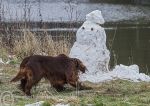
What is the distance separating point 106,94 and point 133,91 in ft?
1.99

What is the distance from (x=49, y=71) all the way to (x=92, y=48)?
213 centimetres

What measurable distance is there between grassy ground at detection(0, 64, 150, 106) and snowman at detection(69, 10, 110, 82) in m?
0.58

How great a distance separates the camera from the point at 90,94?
8617 mm

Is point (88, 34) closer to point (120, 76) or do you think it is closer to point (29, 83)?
point (120, 76)

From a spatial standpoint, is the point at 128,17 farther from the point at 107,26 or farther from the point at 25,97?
the point at 25,97

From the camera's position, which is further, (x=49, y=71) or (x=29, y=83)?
(x=49, y=71)

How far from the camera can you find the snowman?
10.6 m

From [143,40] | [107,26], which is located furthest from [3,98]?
[107,26]

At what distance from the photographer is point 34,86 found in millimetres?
8750

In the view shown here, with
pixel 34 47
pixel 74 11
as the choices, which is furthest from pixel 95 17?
pixel 74 11

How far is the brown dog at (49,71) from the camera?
848cm

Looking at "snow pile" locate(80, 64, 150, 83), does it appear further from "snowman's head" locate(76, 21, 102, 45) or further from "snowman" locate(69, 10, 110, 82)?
"snowman's head" locate(76, 21, 102, 45)

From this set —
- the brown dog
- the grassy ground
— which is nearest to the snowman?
the grassy ground

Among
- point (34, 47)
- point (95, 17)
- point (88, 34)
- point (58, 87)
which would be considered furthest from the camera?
point (34, 47)
